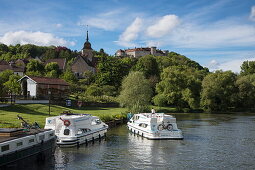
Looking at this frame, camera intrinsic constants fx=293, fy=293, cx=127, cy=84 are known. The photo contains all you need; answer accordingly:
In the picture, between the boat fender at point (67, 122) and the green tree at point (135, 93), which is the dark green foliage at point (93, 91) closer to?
the green tree at point (135, 93)

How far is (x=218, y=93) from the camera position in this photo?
304 feet

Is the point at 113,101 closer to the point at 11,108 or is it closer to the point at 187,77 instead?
the point at 187,77

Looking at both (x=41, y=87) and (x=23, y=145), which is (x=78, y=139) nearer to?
(x=23, y=145)

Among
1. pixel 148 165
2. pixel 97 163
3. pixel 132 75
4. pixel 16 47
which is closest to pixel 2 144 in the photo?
pixel 97 163

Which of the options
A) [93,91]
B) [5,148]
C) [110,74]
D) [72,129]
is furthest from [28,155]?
[110,74]

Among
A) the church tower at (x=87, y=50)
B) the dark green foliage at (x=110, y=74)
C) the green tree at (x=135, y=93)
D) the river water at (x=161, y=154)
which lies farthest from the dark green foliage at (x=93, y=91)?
the church tower at (x=87, y=50)

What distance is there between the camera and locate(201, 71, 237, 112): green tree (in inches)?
3595

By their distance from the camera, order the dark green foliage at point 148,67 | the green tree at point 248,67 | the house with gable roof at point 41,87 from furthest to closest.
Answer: the green tree at point 248,67
the dark green foliage at point 148,67
the house with gable roof at point 41,87

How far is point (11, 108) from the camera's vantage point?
49656mm

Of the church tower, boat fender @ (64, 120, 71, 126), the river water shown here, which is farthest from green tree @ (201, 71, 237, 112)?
the church tower

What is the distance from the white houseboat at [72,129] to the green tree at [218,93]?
198ft

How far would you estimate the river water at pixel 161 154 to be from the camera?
2507 centimetres

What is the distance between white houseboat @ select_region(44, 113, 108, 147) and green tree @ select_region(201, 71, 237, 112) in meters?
60.3

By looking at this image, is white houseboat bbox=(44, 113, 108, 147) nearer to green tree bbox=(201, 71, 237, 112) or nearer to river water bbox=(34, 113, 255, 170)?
river water bbox=(34, 113, 255, 170)
